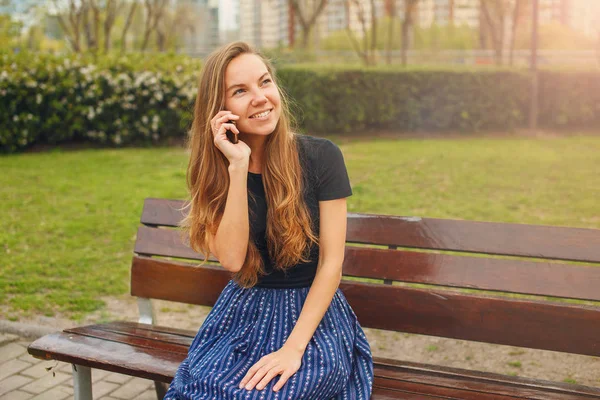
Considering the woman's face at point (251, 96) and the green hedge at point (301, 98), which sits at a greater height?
the woman's face at point (251, 96)

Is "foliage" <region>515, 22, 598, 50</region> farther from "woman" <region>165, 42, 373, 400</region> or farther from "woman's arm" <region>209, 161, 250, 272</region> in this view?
"woman's arm" <region>209, 161, 250, 272</region>

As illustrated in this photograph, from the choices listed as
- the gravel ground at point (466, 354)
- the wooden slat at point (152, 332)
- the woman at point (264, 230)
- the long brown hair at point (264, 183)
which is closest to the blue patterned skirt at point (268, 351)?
the woman at point (264, 230)

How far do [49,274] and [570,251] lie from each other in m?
3.95

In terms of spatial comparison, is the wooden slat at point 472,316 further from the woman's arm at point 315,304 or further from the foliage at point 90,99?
the foliage at point 90,99

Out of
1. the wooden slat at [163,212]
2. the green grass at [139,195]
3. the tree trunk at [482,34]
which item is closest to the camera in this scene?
the wooden slat at [163,212]

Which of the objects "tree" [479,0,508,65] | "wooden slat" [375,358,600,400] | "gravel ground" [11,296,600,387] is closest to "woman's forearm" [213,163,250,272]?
"wooden slat" [375,358,600,400]

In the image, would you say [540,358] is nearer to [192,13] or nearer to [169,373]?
[169,373]

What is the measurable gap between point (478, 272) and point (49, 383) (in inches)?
89.9

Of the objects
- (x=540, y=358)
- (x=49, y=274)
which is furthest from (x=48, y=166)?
(x=540, y=358)

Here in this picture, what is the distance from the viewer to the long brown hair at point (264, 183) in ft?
8.30

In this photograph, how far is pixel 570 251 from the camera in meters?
2.65

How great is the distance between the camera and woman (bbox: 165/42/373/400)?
2.44m

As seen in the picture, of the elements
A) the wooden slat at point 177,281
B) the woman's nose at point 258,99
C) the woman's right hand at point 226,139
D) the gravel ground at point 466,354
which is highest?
the woman's nose at point 258,99

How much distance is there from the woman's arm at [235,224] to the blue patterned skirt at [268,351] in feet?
0.62
